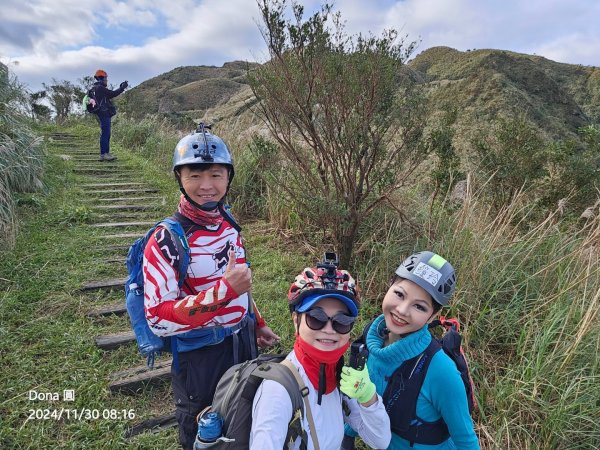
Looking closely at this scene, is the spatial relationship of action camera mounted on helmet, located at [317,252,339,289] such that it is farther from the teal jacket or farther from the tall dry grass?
the tall dry grass

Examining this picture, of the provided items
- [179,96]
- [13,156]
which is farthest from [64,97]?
[13,156]

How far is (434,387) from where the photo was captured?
1.69 metres

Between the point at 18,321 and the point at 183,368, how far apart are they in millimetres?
2457

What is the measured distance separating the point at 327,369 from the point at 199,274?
0.67 meters

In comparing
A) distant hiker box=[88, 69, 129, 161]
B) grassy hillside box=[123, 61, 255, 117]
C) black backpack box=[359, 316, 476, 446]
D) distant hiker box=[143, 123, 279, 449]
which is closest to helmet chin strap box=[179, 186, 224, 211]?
distant hiker box=[143, 123, 279, 449]

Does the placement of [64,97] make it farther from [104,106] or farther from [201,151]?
[201,151]

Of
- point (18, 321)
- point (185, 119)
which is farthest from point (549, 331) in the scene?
point (185, 119)

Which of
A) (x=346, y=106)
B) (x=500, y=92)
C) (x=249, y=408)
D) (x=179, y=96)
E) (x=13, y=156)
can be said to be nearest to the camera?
(x=249, y=408)

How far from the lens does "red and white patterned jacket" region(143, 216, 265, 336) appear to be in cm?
148

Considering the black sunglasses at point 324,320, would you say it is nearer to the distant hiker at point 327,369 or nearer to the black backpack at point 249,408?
the distant hiker at point 327,369

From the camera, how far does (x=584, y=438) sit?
235cm

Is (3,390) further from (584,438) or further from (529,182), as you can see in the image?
(529,182)

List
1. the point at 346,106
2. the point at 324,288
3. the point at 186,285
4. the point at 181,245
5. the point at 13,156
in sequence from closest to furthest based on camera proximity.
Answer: the point at 324,288 → the point at 181,245 → the point at 186,285 → the point at 346,106 → the point at 13,156

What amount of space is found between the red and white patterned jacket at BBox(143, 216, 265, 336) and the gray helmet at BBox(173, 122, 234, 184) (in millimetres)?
276
